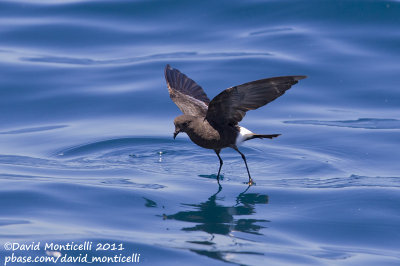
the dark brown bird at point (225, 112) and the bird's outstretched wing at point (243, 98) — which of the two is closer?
the bird's outstretched wing at point (243, 98)

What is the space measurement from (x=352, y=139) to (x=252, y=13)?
4380mm

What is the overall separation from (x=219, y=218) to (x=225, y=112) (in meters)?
1.35

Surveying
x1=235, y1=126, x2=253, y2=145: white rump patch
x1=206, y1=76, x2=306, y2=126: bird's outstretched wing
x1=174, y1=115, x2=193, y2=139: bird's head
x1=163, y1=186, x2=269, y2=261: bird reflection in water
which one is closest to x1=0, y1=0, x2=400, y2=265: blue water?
x1=163, y1=186, x2=269, y2=261: bird reflection in water

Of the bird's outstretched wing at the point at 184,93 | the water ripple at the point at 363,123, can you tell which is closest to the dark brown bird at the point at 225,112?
the bird's outstretched wing at the point at 184,93

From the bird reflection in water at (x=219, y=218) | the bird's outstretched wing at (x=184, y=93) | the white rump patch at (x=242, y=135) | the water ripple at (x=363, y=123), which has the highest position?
the bird's outstretched wing at (x=184, y=93)

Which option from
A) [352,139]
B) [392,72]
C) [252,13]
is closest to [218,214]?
[352,139]

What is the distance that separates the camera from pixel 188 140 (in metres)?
8.95

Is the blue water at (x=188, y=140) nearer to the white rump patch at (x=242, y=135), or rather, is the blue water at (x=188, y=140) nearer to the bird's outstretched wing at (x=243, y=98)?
the white rump patch at (x=242, y=135)

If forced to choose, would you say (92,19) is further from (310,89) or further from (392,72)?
(392,72)

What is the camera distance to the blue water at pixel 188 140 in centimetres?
606

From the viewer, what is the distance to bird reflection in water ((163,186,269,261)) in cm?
580

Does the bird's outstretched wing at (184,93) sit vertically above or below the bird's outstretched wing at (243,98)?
above

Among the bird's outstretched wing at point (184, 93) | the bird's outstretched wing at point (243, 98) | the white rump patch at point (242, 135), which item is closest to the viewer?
the bird's outstretched wing at point (243, 98)

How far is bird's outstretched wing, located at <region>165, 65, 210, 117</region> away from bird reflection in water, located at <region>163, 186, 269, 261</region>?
137cm
